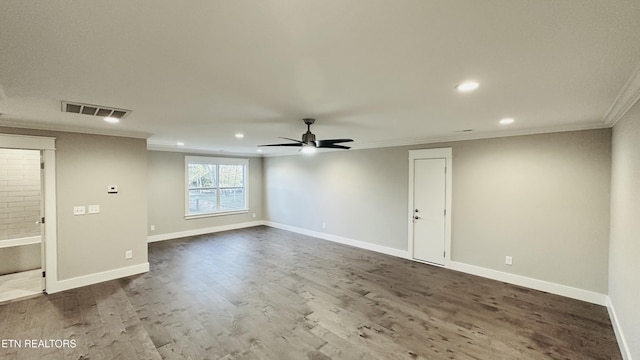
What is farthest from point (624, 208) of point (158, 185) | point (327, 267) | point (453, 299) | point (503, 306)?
point (158, 185)

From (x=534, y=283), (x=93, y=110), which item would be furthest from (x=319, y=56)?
(x=534, y=283)

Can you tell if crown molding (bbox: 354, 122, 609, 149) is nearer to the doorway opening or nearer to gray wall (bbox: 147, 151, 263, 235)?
gray wall (bbox: 147, 151, 263, 235)

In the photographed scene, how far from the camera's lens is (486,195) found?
178 inches

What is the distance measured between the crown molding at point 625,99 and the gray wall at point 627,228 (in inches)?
2.8

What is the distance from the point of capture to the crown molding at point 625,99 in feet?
6.45

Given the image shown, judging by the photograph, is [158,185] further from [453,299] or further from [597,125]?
[597,125]

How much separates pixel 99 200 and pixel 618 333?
7.06 metres

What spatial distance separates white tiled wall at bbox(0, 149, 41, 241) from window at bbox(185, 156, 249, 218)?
291cm

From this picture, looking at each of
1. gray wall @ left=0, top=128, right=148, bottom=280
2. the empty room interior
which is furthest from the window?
gray wall @ left=0, top=128, right=148, bottom=280

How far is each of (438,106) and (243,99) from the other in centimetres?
202

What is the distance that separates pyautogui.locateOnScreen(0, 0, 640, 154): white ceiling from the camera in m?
1.19

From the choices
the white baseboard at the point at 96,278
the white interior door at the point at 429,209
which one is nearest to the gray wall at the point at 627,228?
→ the white interior door at the point at 429,209

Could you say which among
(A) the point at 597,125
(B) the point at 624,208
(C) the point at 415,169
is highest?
(A) the point at 597,125

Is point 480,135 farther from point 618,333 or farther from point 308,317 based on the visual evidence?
point 308,317
